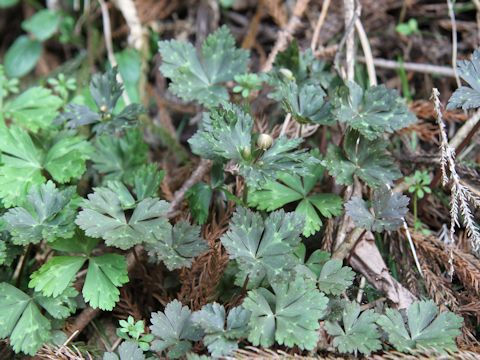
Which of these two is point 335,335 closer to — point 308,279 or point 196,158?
point 308,279

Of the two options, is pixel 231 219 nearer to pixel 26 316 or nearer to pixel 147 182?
pixel 147 182

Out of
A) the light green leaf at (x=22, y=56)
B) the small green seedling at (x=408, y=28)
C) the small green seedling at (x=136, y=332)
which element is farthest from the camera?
the light green leaf at (x=22, y=56)

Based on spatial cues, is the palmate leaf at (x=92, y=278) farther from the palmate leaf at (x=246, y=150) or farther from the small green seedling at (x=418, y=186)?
the small green seedling at (x=418, y=186)

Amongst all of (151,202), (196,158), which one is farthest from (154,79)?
(151,202)

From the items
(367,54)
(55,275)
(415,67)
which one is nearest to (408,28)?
(415,67)

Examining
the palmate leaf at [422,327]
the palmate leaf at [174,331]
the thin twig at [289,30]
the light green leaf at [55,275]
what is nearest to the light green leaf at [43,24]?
the thin twig at [289,30]

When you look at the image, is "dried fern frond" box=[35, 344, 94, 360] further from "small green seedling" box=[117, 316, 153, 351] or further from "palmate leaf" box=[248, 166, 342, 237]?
"palmate leaf" box=[248, 166, 342, 237]
